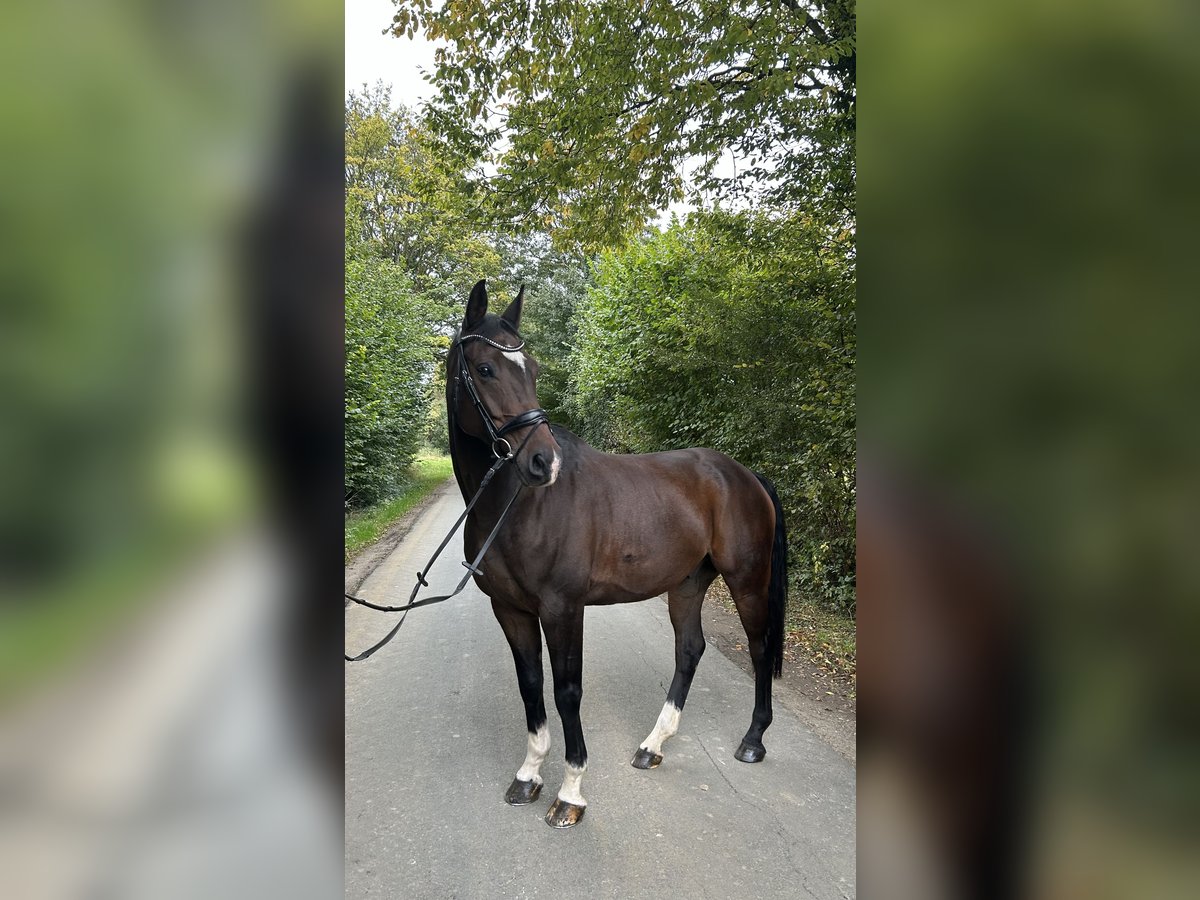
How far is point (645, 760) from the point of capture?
117 inches

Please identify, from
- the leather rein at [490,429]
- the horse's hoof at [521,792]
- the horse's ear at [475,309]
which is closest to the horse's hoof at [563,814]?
the horse's hoof at [521,792]

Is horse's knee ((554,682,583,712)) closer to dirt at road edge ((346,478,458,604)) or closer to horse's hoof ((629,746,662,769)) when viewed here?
horse's hoof ((629,746,662,769))

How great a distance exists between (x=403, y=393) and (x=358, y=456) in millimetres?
2907

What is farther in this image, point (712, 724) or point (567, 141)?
point (567, 141)

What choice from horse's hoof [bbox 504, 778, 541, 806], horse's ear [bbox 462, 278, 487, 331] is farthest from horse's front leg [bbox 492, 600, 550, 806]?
horse's ear [bbox 462, 278, 487, 331]

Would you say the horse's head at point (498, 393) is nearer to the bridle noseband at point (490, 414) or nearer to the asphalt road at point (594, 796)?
the bridle noseband at point (490, 414)

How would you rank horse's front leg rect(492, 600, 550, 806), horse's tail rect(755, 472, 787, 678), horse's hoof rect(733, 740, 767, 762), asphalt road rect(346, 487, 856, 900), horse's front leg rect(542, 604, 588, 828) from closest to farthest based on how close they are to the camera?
asphalt road rect(346, 487, 856, 900) → horse's front leg rect(542, 604, 588, 828) → horse's front leg rect(492, 600, 550, 806) → horse's hoof rect(733, 740, 767, 762) → horse's tail rect(755, 472, 787, 678)

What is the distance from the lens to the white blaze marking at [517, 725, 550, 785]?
2701mm

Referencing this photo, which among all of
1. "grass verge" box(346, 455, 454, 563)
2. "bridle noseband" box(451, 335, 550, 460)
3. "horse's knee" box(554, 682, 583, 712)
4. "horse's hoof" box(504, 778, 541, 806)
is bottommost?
"grass verge" box(346, 455, 454, 563)

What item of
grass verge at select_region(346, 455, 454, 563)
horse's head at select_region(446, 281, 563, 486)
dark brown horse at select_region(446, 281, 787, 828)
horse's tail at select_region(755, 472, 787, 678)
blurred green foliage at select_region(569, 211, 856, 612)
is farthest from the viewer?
grass verge at select_region(346, 455, 454, 563)

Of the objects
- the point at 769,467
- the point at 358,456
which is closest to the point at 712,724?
the point at 769,467

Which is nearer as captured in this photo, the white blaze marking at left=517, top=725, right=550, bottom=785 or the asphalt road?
the asphalt road
